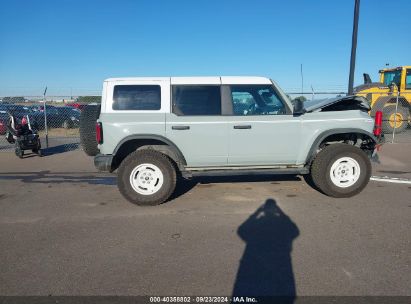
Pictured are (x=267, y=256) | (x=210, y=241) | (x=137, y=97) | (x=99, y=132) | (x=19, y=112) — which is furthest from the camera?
(x=19, y=112)

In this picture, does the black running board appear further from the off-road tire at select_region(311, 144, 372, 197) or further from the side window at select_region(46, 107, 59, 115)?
the side window at select_region(46, 107, 59, 115)

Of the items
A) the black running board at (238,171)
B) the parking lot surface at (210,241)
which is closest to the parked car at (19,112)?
the parking lot surface at (210,241)

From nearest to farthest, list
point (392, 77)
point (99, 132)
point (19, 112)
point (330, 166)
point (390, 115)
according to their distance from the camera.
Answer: point (99, 132) < point (330, 166) < point (390, 115) < point (19, 112) < point (392, 77)

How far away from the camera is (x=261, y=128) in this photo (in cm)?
516

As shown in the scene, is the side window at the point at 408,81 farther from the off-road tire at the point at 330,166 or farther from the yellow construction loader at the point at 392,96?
the off-road tire at the point at 330,166

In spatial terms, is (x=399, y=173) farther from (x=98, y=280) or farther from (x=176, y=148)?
(x=98, y=280)

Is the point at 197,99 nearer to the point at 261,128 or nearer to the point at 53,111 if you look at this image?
the point at 261,128

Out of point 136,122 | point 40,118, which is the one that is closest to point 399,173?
point 136,122

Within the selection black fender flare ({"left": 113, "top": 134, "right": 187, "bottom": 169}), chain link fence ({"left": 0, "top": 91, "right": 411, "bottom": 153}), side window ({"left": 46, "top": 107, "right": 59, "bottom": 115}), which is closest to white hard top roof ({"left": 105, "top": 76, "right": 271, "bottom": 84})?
black fender flare ({"left": 113, "top": 134, "right": 187, "bottom": 169})

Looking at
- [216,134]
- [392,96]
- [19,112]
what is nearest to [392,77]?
[392,96]

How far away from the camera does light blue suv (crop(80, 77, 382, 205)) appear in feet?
16.6

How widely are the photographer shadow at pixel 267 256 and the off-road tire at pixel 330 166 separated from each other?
1085mm

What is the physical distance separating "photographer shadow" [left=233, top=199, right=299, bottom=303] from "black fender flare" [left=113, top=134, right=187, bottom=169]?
59.0 inches

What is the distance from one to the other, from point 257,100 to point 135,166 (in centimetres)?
229
